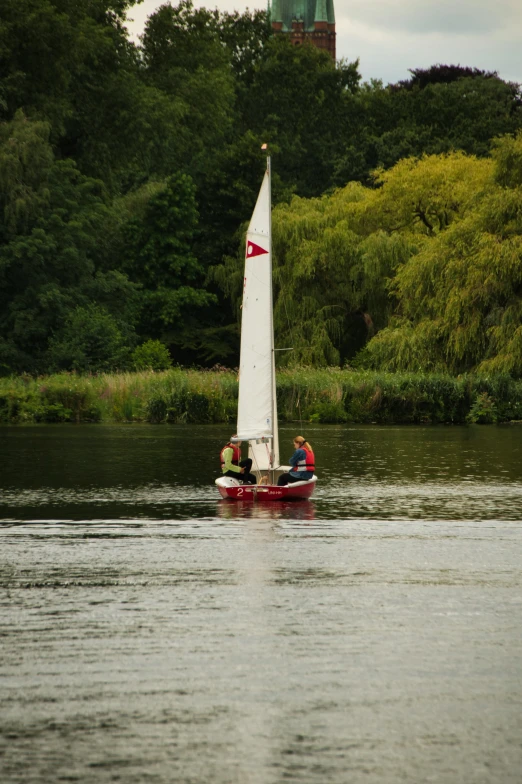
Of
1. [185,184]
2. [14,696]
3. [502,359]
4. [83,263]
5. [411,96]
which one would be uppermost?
[411,96]

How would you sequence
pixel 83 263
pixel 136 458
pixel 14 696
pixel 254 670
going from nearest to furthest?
pixel 14 696, pixel 254 670, pixel 136 458, pixel 83 263

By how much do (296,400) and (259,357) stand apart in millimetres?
25150

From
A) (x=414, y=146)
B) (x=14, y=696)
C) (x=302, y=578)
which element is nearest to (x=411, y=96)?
(x=414, y=146)

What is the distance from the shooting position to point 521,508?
66.0 feet

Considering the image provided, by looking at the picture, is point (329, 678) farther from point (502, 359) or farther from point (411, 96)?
point (411, 96)

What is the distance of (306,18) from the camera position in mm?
177375

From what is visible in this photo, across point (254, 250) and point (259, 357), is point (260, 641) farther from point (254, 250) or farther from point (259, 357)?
point (254, 250)

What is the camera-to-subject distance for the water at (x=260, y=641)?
7.16m

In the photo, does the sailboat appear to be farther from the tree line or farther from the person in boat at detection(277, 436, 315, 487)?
the tree line

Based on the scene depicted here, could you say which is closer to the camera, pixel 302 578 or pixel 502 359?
pixel 302 578

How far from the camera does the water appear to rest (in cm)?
716

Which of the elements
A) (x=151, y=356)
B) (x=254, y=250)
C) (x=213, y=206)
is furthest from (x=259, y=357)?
(x=213, y=206)

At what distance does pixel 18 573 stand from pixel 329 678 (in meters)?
5.47

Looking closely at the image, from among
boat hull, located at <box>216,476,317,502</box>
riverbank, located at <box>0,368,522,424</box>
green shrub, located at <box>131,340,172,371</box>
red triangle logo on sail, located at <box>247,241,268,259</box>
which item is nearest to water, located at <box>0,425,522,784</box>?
boat hull, located at <box>216,476,317,502</box>
